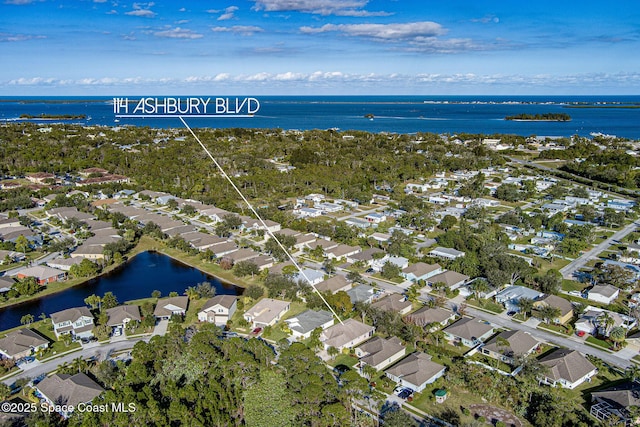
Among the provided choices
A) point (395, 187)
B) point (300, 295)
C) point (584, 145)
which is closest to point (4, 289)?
point (300, 295)

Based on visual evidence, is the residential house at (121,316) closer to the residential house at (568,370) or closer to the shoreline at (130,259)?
the shoreline at (130,259)

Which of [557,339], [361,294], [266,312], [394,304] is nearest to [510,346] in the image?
[557,339]

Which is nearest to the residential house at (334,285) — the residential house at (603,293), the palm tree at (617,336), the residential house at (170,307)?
the residential house at (170,307)

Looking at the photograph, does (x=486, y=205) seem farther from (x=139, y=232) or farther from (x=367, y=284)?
(x=139, y=232)

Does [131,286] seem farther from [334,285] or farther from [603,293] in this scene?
[603,293]

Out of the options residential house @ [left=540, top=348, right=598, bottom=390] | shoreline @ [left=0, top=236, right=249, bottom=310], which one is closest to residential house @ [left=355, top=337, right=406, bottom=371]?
residential house @ [left=540, top=348, right=598, bottom=390]
